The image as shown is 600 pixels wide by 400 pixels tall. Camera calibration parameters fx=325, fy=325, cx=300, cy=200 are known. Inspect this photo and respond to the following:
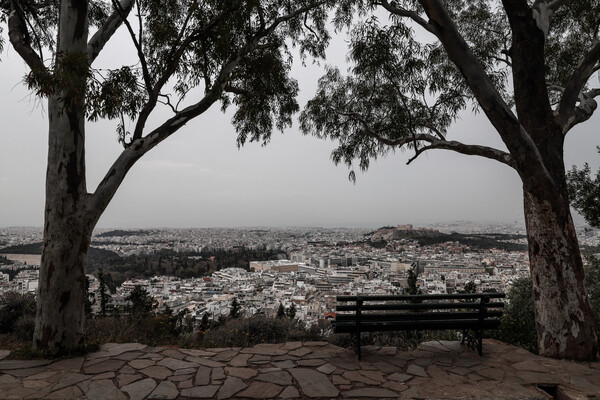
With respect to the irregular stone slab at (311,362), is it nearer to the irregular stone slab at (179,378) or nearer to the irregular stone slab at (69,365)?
the irregular stone slab at (179,378)

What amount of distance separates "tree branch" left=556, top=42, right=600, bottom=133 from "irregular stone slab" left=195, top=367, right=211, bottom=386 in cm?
563

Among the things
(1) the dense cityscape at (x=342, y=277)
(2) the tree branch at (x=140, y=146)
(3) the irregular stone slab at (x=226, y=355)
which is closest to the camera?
(3) the irregular stone slab at (x=226, y=355)

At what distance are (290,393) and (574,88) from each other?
5.66 metres

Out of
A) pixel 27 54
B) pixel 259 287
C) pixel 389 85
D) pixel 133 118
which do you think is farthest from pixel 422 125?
pixel 259 287

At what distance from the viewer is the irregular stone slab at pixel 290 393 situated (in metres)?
2.81

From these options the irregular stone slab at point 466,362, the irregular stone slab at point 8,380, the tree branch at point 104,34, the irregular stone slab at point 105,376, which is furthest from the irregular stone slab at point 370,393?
the tree branch at point 104,34

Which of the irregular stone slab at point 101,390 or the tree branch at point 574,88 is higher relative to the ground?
the tree branch at point 574,88

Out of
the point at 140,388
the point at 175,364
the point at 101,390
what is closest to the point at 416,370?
the point at 175,364

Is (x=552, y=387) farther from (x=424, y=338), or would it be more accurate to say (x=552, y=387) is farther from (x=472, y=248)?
(x=472, y=248)

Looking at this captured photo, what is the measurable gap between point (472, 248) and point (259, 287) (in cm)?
1042

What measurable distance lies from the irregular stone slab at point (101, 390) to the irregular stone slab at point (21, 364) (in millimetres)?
883

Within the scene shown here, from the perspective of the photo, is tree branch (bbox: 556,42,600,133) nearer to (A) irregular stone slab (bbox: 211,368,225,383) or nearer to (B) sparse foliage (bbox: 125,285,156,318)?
(A) irregular stone slab (bbox: 211,368,225,383)

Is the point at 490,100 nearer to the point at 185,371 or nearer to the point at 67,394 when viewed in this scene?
the point at 185,371

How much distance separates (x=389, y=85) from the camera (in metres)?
6.51
